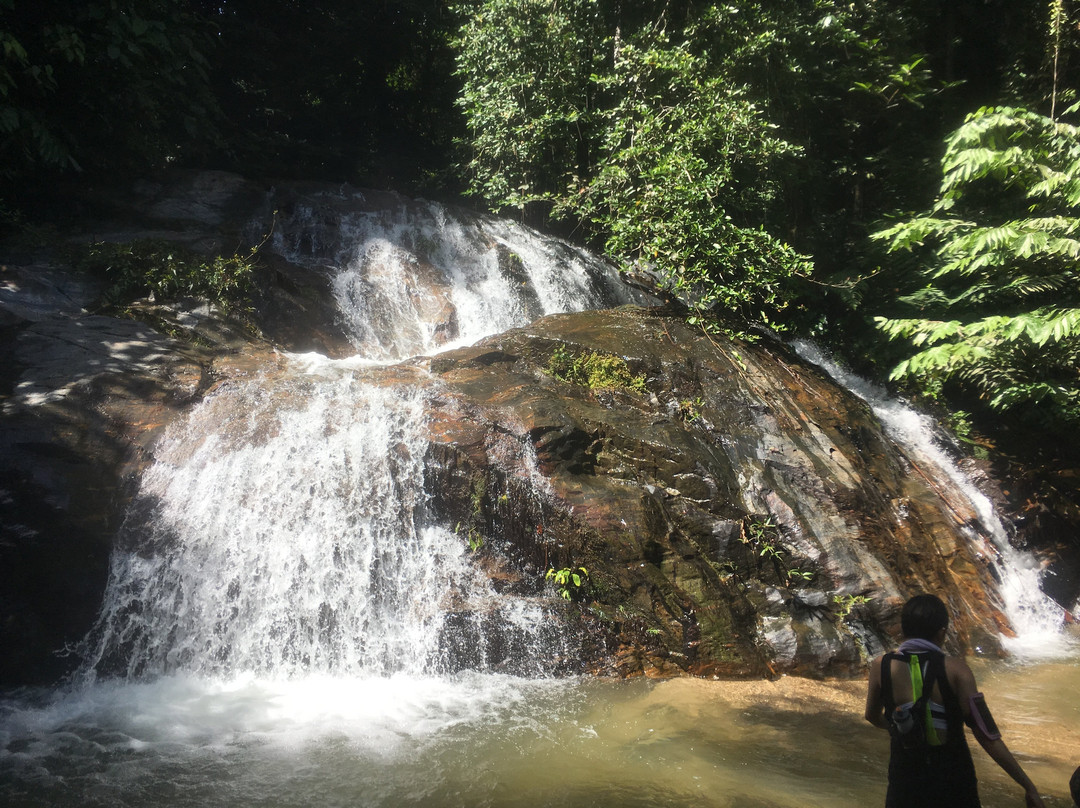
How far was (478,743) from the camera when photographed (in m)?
3.93

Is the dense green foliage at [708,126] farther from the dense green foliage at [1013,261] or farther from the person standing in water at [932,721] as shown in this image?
the person standing in water at [932,721]

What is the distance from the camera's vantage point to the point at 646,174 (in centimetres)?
954

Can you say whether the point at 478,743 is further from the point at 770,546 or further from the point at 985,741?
the point at 770,546

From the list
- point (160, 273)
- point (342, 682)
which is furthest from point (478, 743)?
point (160, 273)

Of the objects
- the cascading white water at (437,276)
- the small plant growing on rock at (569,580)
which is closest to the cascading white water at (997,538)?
the small plant growing on rock at (569,580)

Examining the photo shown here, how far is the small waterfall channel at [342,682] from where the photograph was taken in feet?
11.4

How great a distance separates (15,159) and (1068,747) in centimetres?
1301

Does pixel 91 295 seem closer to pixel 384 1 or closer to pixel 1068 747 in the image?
pixel 1068 747

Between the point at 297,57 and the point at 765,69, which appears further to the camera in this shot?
the point at 297,57

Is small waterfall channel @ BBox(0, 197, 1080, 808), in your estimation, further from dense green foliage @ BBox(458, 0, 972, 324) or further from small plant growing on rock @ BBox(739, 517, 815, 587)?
dense green foliage @ BBox(458, 0, 972, 324)

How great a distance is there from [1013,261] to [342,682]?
30.3 feet

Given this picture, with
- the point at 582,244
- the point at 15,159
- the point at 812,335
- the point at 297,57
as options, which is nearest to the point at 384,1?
the point at 297,57

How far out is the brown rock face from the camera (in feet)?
17.8

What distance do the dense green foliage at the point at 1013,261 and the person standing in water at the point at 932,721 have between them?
580cm
